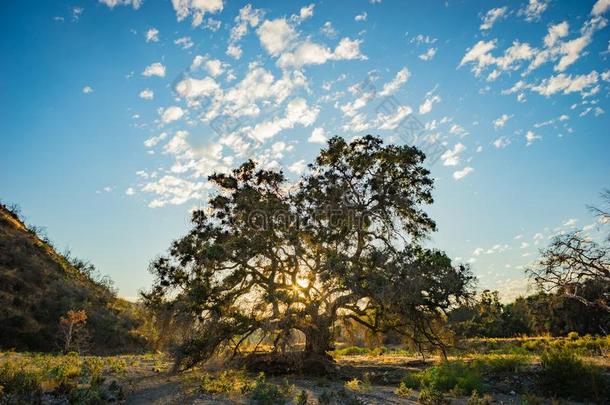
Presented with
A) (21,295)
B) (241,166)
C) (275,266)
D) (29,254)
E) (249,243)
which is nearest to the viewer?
(249,243)

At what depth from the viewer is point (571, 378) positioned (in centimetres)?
1135

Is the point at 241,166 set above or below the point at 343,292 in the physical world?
above

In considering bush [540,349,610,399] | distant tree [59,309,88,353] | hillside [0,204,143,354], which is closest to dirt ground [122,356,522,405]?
bush [540,349,610,399]

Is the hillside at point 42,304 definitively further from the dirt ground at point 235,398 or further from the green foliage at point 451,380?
the green foliage at point 451,380

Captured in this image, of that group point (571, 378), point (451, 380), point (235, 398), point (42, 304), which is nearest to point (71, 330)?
point (42, 304)

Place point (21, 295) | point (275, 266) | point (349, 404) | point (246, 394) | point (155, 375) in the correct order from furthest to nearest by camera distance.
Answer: point (21, 295), point (275, 266), point (155, 375), point (246, 394), point (349, 404)

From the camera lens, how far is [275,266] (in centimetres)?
1720

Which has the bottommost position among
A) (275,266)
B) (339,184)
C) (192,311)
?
(192,311)

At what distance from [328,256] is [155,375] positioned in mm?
7910

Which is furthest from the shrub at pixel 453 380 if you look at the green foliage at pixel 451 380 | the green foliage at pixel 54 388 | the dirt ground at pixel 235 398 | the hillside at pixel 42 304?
the hillside at pixel 42 304

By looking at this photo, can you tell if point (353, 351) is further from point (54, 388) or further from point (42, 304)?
point (42, 304)

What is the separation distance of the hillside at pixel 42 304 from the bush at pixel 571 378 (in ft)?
109

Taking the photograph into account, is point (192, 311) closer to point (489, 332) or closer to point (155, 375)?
point (155, 375)

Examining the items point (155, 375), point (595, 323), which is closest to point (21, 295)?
point (155, 375)
